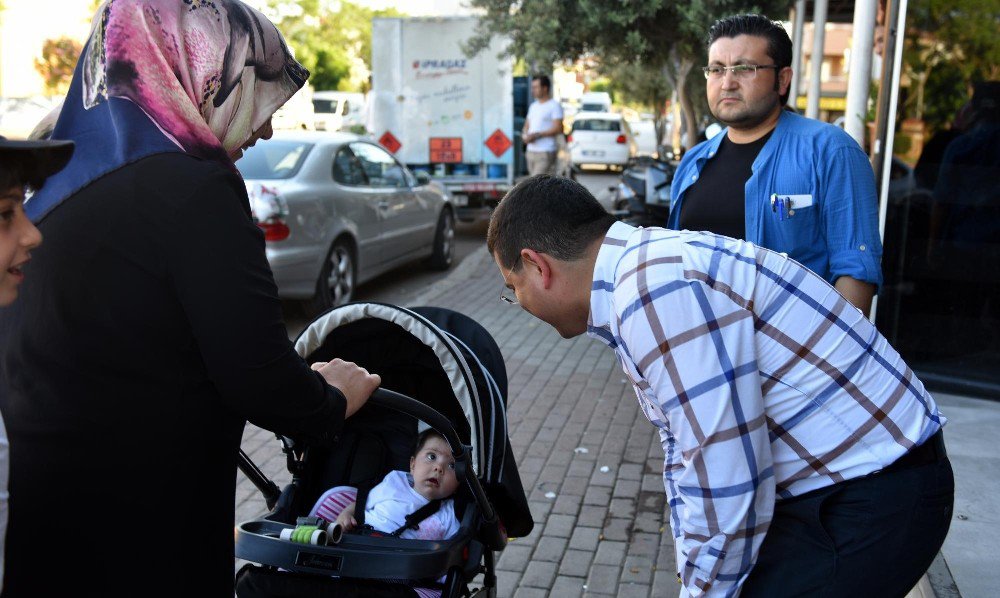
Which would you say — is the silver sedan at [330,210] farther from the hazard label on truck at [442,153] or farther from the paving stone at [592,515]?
the paving stone at [592,515]

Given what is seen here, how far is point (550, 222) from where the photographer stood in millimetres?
1963

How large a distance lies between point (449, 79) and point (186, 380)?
42.6 ft

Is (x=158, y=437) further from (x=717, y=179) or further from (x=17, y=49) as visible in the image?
(x=17, y=49)

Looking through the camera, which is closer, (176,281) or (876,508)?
(176,281)

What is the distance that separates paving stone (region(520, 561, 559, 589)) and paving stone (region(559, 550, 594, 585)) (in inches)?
1.7

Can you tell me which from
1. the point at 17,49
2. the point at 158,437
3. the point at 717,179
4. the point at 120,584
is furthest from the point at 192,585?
the point at 17,49

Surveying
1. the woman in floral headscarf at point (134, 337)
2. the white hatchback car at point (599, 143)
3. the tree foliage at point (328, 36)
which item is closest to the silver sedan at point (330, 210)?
the woman in floral headscarf at point (134, 337)

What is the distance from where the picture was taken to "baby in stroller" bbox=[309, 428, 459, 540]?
324 cm

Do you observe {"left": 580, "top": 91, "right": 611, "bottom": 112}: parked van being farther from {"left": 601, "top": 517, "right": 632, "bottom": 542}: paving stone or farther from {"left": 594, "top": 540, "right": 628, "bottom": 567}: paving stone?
{"left": 594, "top": 540, "right": 628, "bottom": 567}: paving stone

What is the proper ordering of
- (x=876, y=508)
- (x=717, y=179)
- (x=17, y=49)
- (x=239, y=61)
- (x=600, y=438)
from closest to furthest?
(x=876, y=508) < (x=239, y=61) < (x=717, y=179) < (x=600, y=438) < (x=17, y=49)

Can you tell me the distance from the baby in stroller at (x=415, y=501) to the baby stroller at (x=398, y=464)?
0.23 ft

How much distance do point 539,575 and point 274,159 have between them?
5.69 meters

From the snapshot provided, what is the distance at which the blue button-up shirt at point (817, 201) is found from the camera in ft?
11.1

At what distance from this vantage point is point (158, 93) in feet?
6.19
